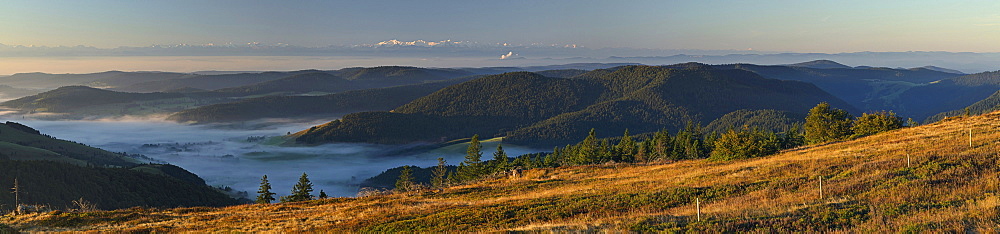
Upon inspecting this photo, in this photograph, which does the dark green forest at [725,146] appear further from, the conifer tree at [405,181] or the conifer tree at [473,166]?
the conifer tree at [405,181]

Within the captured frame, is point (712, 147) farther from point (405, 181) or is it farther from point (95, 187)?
point (95, 187)

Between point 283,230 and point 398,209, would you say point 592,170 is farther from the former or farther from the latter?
point 283,230

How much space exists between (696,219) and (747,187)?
33.9 feet

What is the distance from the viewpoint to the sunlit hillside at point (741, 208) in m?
14.4

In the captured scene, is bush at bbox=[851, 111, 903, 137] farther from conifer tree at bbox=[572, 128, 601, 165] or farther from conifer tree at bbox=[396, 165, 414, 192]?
conifer tree at bbox=[396, 165, 414, 192]

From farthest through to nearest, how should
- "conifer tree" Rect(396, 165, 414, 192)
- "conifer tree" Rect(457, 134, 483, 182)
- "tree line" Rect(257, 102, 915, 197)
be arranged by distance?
"conifer tree" Rect(457, 134, 483, 182) → "tree line" Rect(257, 102, 915, 197) → "conifer tree" Rect(396, 165, 414, 192)

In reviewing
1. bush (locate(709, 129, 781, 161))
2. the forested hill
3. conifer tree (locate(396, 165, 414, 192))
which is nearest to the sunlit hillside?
conifer tree (locate(396, 165, 414, 192))

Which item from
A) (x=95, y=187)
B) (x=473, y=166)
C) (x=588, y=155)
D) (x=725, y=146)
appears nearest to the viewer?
(x=725, y=146)

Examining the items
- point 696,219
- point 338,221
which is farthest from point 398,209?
point 696,219

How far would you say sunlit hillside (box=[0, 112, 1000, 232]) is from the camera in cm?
1441

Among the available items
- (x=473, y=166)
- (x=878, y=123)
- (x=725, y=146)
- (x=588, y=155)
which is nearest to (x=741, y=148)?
(x=725, y=146)

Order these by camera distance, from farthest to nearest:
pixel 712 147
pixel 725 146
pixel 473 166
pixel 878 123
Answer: pixel 712 147
pixel 473 166
pixel 725 146
pixel 878 123

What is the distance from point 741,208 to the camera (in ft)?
58.1

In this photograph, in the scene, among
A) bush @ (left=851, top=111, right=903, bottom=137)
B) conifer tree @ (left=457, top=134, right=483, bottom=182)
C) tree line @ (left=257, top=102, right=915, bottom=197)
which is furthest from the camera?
conifer tree @ (left=457, top=134, right=483, bottom=182)
